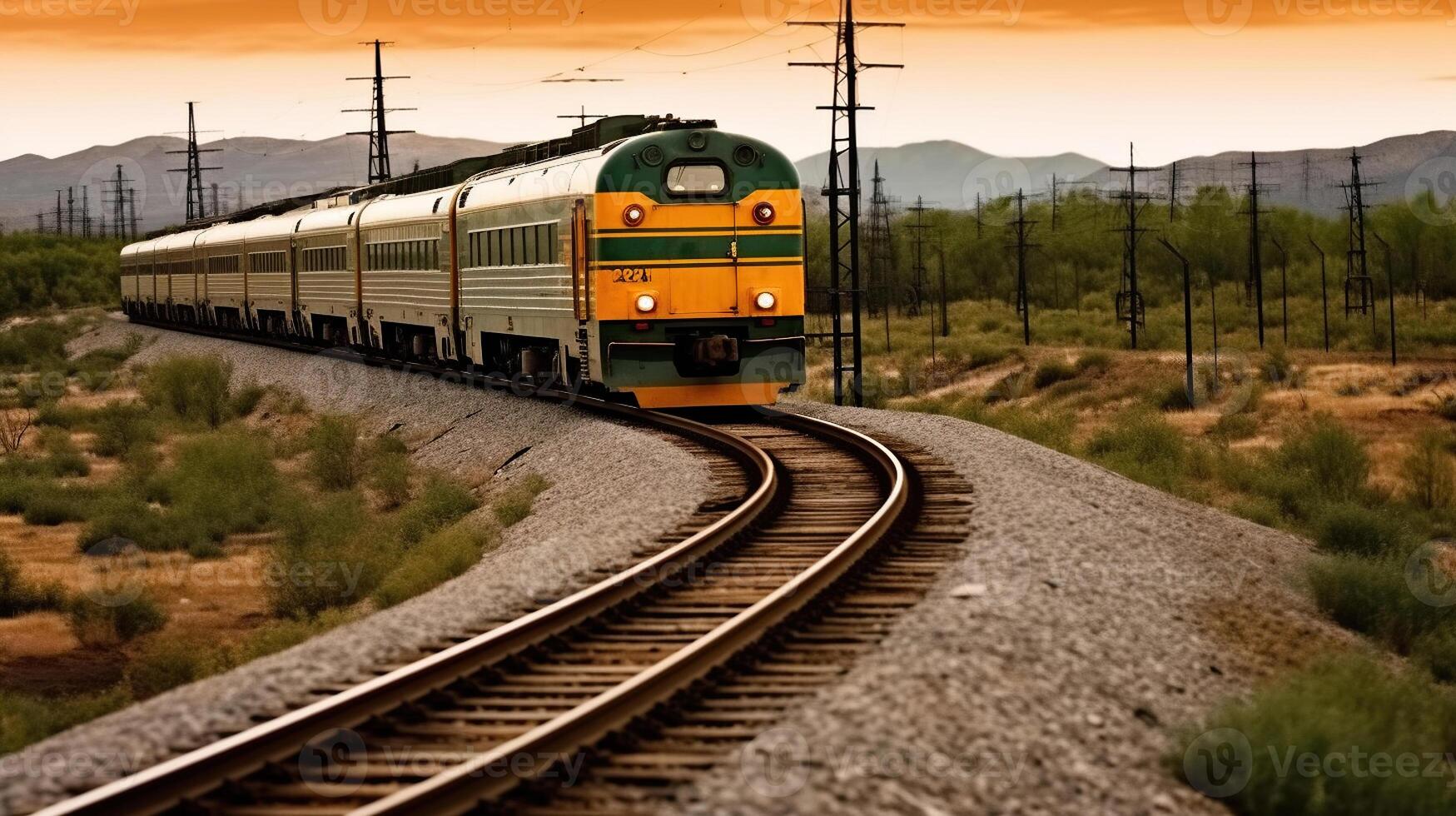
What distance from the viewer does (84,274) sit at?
10550 cm

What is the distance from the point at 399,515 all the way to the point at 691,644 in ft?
36.9

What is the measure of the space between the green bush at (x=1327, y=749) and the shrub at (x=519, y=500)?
8984 millimetres

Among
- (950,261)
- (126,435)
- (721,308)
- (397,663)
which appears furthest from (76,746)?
(950,261)

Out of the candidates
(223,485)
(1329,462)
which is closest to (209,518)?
(223,485)

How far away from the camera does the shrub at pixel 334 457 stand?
981 inches

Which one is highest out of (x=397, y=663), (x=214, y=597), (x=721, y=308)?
(x=721, y=308)

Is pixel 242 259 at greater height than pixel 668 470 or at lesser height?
greater

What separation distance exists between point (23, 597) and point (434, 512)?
14.8 feet

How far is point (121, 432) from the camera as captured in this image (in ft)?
109

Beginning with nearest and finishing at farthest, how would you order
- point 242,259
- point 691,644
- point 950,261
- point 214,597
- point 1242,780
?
point 1242,780 → point 691,644 → point 214,597 → point 242,259 → point 950,261

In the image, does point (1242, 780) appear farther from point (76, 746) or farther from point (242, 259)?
point (242, 259)

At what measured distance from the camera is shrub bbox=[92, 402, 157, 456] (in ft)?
106

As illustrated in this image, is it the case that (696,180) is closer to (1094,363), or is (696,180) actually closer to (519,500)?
(519,500)

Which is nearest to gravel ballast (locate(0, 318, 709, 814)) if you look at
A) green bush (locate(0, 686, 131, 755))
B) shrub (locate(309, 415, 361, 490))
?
shrub (locate(309, 415, 361, 490))
